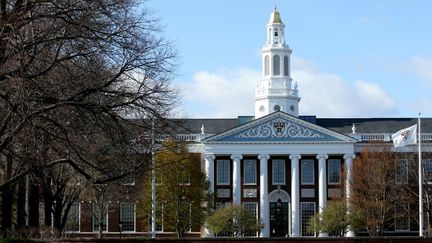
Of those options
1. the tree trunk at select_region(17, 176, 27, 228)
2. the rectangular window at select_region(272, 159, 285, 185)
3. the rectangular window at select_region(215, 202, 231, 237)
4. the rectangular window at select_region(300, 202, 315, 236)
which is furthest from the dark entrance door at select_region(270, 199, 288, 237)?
the tree trunk at select_region(17, 176, 27, 228)

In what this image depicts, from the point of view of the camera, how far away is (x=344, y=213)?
84000 millimetres

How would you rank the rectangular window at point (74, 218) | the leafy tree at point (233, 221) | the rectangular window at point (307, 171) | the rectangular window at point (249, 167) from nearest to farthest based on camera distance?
Answer: the rectangular window at point (74, 218), the leafy tree at point (233, 221), the rectangular window at point (307, 171), the rectangular window at point (249, 167)

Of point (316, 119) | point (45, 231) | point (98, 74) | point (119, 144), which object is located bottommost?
point (45, 231)

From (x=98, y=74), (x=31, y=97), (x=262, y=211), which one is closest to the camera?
(x=31, y=97)

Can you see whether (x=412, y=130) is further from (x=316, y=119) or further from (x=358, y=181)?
(x=316, y=119)

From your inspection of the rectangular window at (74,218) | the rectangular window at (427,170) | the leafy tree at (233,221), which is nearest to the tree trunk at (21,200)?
the rectangular window at (74,218)

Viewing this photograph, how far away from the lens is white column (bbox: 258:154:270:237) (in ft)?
304

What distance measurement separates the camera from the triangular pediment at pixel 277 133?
309 ft

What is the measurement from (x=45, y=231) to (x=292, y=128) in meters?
55.9

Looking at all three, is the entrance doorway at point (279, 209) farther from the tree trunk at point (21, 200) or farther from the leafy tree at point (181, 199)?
the tree trunk at point (21, 200)

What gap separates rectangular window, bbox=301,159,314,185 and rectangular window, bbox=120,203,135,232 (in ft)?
55.6

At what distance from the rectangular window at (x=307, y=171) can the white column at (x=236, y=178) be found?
6378 mm

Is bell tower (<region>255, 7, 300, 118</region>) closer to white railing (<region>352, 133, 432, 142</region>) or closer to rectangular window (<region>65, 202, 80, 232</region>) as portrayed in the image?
white railing (<region>352, 133, 432, 142</region>)

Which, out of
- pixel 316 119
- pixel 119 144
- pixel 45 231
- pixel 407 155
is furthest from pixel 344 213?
pixel 119 144
